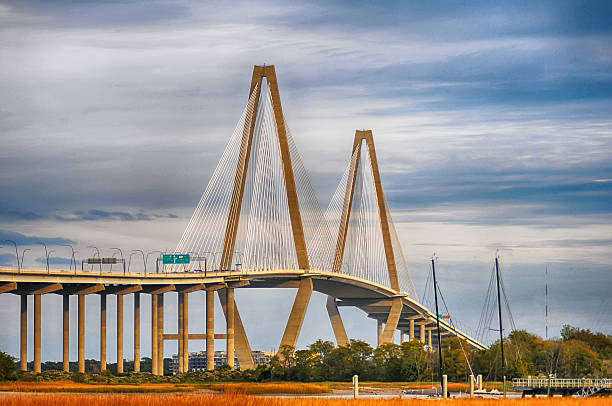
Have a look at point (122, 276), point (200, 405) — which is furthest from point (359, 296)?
point (200, 405)

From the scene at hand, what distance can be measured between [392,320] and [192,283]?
48.0m

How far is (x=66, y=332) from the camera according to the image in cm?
9162

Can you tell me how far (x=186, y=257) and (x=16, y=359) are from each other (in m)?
21.4

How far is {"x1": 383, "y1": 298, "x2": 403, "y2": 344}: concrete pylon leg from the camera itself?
480ft

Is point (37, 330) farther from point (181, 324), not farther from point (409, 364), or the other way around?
point (409, 364)

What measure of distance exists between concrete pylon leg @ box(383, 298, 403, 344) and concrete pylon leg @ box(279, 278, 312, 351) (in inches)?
1374

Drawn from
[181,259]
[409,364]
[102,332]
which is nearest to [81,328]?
[102,332]

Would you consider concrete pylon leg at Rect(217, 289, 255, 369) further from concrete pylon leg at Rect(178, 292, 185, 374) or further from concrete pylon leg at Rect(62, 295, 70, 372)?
concrete pylon leg at Rect(62, 295, 70, 372)

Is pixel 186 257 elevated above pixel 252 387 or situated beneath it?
elevated above

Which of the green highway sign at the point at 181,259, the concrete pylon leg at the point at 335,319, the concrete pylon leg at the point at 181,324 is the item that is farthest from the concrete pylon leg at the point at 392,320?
the green highway sign at the point at 181,259

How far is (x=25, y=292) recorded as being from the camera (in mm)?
87688

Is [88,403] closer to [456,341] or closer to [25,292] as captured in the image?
[25,292]

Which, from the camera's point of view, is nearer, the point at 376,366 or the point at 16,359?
the point at 16,359

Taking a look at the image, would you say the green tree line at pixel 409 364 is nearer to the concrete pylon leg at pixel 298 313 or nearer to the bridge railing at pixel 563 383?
the concrete pylon leg at pixel 298 313
